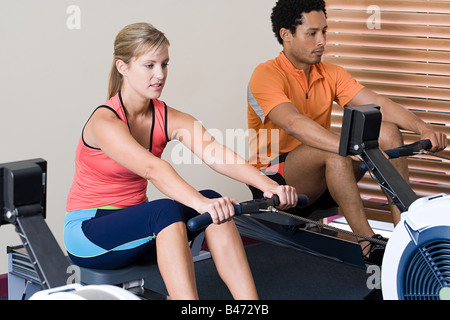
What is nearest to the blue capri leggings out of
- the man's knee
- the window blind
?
the man's knee

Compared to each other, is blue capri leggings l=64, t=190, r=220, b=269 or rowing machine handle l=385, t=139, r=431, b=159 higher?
rowing machine handle l=385, t=139, r=431, b=159

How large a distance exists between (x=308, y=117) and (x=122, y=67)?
3.24ft

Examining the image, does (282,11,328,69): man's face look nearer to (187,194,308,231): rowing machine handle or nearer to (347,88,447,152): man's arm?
(347,88,447,152): man's arm

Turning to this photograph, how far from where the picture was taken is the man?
3086 mm

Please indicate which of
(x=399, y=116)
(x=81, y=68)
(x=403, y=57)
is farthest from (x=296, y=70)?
(x=81, y=68)

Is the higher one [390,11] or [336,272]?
[390,11]

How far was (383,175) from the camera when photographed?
229 cm

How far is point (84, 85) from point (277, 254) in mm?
1443

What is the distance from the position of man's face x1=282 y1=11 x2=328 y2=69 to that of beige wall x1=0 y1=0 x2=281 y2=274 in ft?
2.26

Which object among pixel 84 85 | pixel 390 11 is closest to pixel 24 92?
pixel 84 85

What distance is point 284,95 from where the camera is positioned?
10.8ft

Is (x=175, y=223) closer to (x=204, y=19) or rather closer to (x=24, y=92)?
(x=24, y=92)

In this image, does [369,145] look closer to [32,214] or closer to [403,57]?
[32,214]

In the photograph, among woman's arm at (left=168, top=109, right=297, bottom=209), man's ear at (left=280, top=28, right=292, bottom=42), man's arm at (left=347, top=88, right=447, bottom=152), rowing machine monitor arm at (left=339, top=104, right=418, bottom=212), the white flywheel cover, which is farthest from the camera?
man's ear at (left=280, top=28, right=292, bottom=42)
